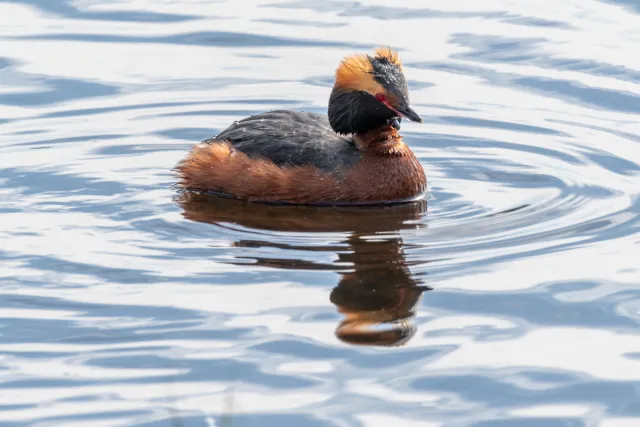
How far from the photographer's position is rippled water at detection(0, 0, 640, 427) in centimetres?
709

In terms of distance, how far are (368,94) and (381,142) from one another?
0.43 meters

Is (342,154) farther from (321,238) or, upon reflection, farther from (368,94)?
(321,238)

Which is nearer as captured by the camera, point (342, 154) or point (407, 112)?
point (407, 112)

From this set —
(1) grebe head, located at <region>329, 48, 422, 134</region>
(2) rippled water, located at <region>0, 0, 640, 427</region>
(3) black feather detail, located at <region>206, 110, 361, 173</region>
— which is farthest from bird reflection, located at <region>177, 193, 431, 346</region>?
(1) grebe head, located at <region>329, 48, 422, 134</region>

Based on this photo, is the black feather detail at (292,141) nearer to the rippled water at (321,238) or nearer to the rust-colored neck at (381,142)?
the rust-colored neck at (381,142)

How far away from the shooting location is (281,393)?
276 inches

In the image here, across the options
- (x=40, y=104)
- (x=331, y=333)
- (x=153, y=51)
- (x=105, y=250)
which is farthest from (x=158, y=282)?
(x=153, y=51)

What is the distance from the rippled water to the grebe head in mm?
764

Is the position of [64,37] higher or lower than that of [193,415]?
higher

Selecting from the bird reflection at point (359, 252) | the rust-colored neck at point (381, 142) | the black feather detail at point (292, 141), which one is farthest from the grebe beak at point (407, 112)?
the bird reflection at point (359, 252)

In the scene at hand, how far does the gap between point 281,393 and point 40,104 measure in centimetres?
748

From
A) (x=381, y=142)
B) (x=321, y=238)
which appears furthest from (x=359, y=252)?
(x=381, y=142)

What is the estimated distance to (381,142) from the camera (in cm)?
1085

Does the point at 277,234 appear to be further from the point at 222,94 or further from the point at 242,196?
the point at 222,94
